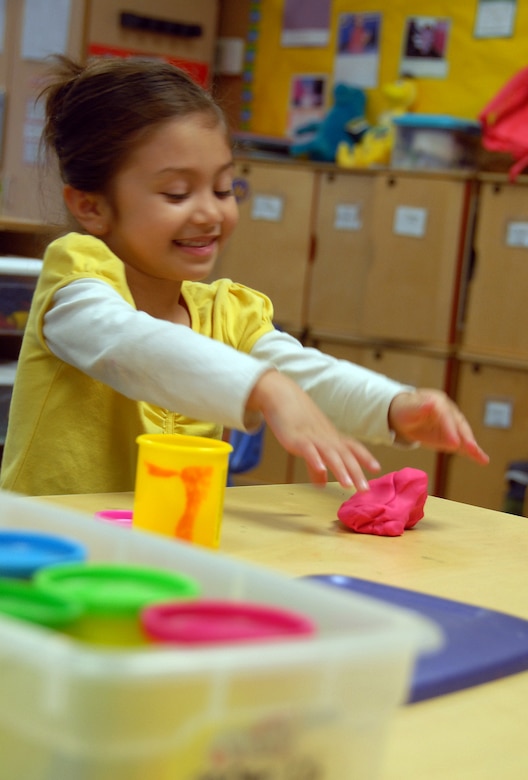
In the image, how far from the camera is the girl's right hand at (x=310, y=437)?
3.26 feet

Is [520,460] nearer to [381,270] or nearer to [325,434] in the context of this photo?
[381,270]

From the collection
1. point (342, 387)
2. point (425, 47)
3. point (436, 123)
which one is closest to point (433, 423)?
point (342, 387)

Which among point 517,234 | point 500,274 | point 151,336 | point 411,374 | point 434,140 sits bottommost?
point 411,374

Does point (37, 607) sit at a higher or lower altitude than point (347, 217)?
lower

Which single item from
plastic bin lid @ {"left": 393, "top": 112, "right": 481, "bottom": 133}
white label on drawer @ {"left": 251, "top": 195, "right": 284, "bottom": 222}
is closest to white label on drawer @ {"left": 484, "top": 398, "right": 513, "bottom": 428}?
plastic bin lid @ {"left": 393, "top": 112, "right": 481, "bottom": 133}

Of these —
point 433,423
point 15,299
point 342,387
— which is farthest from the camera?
point 15,299

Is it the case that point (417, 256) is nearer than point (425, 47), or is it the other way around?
point (417, 256)

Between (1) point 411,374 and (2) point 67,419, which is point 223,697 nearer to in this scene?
(2) point 67,419

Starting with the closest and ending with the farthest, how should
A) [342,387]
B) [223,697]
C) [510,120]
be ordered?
[223,697]
[342,387]
[510,120]

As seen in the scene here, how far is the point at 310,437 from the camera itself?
100 centimetres

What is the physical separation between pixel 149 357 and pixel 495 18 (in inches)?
127

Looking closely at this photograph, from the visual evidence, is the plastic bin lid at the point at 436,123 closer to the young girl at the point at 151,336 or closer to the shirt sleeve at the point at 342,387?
the young girl at the point at 151,336

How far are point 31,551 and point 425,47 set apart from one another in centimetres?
389

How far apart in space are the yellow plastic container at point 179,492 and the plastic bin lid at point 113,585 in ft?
1.40
